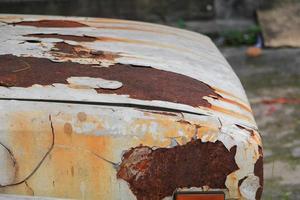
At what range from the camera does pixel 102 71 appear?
274 cm

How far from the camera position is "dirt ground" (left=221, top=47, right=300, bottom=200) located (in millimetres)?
4855

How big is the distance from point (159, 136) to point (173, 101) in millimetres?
213

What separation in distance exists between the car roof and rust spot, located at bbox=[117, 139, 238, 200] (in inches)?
7.3

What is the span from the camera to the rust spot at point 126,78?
2.59m

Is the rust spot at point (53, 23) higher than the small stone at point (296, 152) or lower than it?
higher

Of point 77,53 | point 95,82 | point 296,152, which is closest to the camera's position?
point 95,82

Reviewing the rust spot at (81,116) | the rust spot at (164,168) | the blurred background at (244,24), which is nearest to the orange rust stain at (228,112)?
the rust spot at (164,168)

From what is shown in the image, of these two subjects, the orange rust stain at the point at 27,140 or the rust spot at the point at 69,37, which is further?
the rust spot at the point at 69,37

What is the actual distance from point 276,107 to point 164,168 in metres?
3.91

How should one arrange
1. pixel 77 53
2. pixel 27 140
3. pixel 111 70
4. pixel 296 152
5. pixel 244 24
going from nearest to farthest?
pixel 27 140 → pixel 111 70 → pixel 77 53 → pixel 296 152 → pixel 244 24

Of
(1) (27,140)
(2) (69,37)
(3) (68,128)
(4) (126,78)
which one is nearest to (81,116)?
(3) (68,128)

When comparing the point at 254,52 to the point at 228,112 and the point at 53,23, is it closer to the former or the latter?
the point at 53,23

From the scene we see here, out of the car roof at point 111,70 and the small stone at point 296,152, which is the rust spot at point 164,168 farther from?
the small stone at point 296,152

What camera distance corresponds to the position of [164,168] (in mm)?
2428
